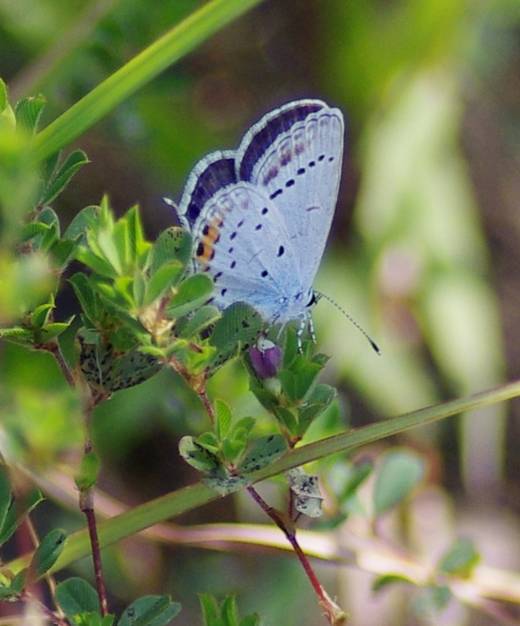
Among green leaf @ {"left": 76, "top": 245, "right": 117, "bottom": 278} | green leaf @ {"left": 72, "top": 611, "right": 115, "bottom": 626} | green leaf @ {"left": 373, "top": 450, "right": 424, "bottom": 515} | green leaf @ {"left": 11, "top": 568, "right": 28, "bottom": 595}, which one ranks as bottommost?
green leaf @ {"left": 72, "top": 611, "right": 115, "bottom": 626}

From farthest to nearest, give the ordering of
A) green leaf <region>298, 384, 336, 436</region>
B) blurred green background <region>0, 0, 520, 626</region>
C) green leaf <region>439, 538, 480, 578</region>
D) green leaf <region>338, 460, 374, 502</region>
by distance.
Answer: blurred green background <region>0, 0, 520, 626</region> → green leaf <region>439, 538, 480, 578</region> → green leaf <region>338, 460, 374, 502</region> → green leaf <region>298, 384, 336, 436</region>

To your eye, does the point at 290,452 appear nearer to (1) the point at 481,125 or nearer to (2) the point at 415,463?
(2) the point at 415,463

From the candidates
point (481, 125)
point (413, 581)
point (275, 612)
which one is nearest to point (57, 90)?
point (413, 581)

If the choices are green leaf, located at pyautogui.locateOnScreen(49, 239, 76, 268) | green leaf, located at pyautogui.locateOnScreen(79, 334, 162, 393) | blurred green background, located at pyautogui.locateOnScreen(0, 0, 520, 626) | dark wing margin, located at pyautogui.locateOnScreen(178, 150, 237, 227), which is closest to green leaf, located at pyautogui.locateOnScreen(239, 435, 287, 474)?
green leaf, located at pyautogui.locateOnScreen(79, 334, 162, 393)

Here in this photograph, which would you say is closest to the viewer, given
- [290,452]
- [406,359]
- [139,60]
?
[290,452]

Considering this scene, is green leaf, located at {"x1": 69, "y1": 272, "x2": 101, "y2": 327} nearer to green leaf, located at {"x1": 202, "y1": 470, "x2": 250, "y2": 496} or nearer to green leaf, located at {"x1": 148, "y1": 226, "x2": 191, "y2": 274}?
green leaf, located at {"x1": 148, "y1": 226, "x2": 191, "y2": 274}

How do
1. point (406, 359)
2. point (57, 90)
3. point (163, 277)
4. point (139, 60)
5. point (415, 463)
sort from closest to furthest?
1. point (163, 277)
2. point (139, 60)
3. point (415, 463)
4. point (57, 90)
5. point (406, 359)

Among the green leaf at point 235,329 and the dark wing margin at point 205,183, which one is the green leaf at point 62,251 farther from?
the dark wing margin at point 205,183
